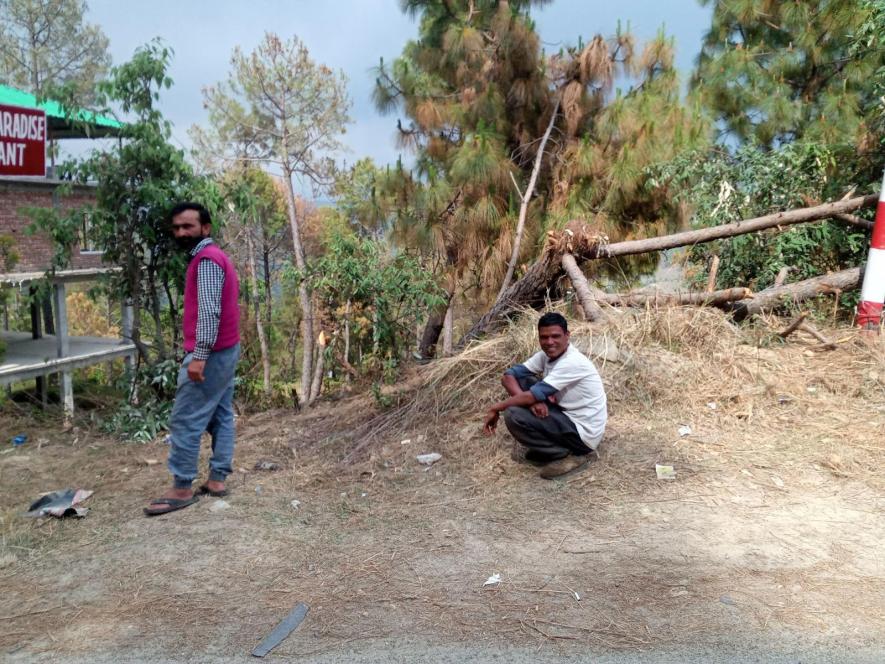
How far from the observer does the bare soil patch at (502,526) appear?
9.03ft


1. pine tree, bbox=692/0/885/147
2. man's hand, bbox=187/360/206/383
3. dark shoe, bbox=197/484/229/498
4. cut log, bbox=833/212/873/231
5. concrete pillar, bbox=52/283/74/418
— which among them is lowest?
concrete pillar, bbox=52/283/74/418

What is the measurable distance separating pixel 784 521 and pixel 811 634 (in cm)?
99

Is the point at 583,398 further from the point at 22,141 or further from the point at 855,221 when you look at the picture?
the point at 22,141

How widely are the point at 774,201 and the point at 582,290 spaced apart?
2880 millimetres

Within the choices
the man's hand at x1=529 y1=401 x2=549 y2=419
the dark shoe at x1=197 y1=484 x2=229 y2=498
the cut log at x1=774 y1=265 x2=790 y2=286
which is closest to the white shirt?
the man's hand at x1=529 y1=401 x2=549 y2=419

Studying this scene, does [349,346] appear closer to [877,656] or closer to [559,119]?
[877,656]

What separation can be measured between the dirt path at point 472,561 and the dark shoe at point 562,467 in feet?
0.20

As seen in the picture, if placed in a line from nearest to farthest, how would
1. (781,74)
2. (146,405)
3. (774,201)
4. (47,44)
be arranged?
(146,405), (774,201), (781,74), (47,44)

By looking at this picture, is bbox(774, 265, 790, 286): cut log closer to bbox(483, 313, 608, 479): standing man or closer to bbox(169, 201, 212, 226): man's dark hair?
bbox(483, 313, 608, 479): standing man

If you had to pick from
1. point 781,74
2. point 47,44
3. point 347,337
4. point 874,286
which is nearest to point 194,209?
point 347,337

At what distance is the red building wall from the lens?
12.1m

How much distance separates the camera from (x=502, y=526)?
11.8 ft

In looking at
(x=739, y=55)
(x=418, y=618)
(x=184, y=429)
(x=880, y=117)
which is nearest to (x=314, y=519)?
(x=184, y=429)

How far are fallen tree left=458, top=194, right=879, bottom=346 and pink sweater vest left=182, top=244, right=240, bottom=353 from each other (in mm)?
2942
